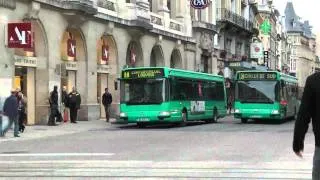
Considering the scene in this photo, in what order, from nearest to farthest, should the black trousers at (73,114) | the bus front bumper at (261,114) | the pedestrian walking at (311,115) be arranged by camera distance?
the pedestrian walking at (311,115) < the black trousers at (73,114) < the bus front bumper at (261,114)

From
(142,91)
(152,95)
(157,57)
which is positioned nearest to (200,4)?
(157,57)

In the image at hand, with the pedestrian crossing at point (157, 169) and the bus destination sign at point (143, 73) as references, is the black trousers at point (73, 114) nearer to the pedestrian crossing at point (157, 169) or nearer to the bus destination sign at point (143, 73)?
the bus destination sign at point (143, 73)

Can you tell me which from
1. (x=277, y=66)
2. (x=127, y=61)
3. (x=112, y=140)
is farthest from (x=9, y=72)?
(x=277, y=66)

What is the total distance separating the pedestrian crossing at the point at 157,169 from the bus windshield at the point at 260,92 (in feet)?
66.0

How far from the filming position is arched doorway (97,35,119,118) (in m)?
38.3

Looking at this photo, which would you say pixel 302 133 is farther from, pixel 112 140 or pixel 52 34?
pixel 52 34

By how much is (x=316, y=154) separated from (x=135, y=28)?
115 ft

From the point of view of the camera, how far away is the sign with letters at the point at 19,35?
87.4 ft

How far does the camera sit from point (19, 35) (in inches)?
1058

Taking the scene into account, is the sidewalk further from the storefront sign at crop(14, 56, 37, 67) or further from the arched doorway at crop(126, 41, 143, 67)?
the arched doorway at crop(126, 41, 143, 67)

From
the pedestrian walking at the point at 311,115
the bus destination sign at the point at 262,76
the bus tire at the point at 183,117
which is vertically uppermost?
the bus destination sign at the point at 262,76

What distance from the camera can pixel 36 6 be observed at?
98.3 feet

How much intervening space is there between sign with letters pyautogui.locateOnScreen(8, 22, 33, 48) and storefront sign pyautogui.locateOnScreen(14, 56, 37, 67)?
207 cm

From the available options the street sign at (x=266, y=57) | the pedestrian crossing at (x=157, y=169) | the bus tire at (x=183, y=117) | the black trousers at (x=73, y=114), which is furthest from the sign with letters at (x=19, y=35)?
the street sign at (x=266, y=57)
